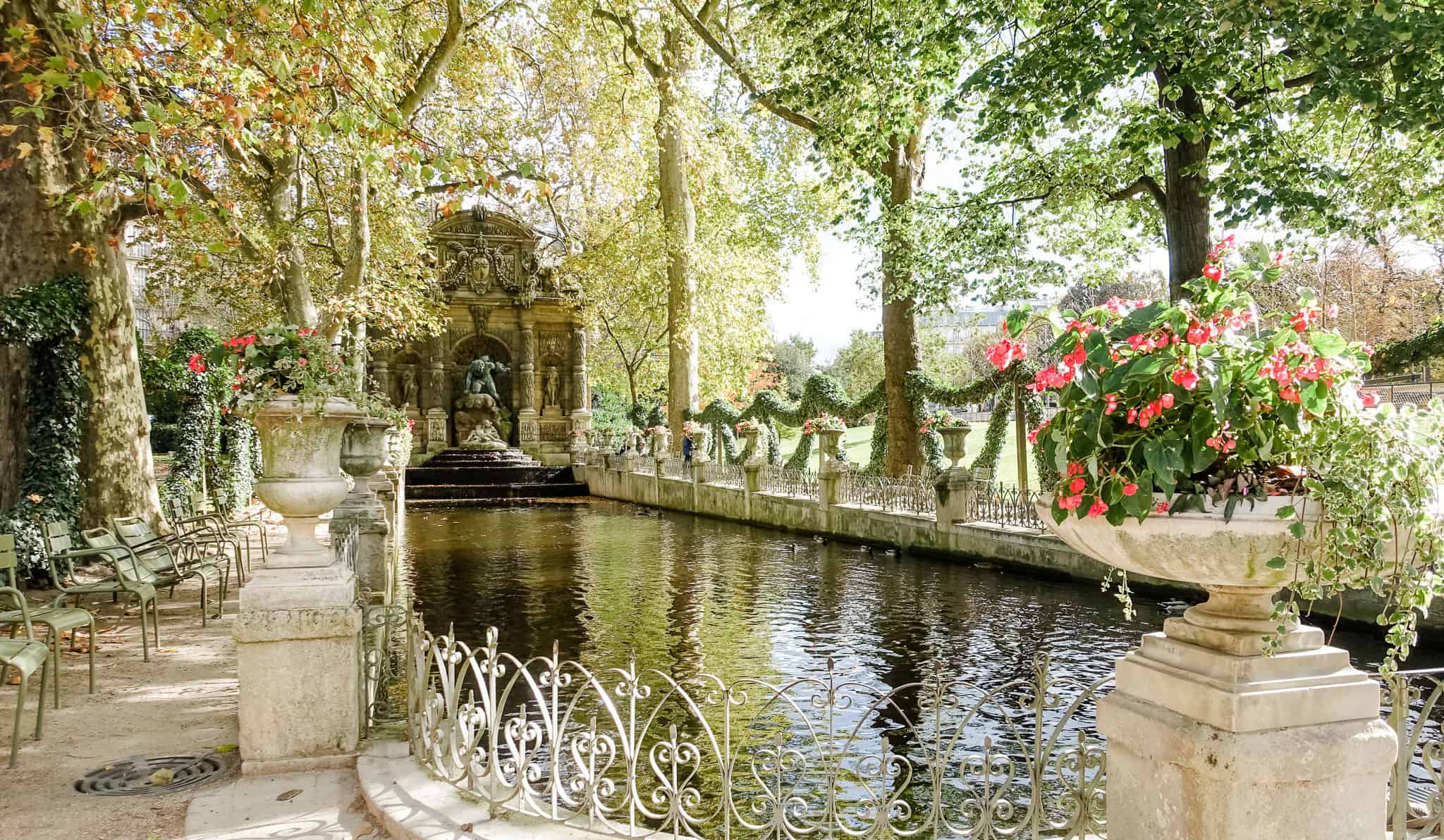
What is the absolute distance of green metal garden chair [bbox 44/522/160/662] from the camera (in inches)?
265

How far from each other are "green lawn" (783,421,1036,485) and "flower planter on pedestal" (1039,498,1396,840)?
1325 centimetres

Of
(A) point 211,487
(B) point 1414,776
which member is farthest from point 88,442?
(B) point 1414,776

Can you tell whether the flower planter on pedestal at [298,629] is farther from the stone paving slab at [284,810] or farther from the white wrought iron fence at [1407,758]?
the white wrought iron fence at [1407,758]

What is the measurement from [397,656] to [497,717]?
4694 millimetres

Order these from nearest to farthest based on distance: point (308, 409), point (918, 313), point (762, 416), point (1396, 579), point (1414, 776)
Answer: point (1396, 579)
point (308, 409)
point (1414, 776)
point (918, 313)
point (762, 416)

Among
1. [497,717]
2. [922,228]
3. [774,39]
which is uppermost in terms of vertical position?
[774,39]

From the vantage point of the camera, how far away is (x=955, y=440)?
47.0 ft

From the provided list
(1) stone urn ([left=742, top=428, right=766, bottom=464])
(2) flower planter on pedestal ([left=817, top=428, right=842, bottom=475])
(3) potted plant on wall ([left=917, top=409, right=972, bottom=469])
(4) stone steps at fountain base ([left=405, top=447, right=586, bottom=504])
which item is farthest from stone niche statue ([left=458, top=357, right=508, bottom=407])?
(3) potted plant on wall ([left=917, top=409, right=972, bottom=469])

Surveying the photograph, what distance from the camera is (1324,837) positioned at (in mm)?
2656

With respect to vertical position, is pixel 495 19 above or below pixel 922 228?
above

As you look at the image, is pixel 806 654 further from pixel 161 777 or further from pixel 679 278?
pixel 679 278

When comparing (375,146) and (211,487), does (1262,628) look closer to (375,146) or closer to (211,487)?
(375,146)

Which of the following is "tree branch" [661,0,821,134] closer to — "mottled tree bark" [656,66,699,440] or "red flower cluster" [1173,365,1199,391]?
"mottled tree bark" [656,66,699,440]

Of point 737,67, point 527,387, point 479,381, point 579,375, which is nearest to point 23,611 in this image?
point 737,67
